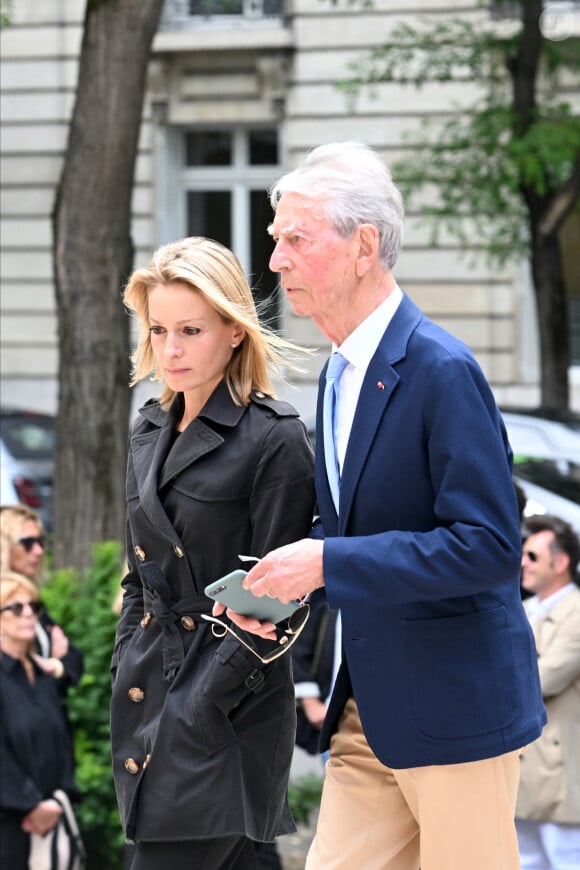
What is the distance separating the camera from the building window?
21125mm

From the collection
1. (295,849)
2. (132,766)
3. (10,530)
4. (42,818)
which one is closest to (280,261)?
(132,766)

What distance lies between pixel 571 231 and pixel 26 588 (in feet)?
52.4

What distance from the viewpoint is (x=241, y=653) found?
3146mm

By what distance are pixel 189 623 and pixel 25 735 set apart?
2.27 meters

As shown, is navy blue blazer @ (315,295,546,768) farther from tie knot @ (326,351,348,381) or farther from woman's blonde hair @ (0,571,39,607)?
woman's blonde hair @ (0,571,39,607)

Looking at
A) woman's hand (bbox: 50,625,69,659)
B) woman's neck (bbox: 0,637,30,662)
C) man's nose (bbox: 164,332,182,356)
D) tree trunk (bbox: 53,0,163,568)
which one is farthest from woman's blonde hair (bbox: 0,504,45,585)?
man's nose (bbox: 164,332,182,356)

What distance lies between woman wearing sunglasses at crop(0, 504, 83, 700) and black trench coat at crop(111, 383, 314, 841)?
234cm

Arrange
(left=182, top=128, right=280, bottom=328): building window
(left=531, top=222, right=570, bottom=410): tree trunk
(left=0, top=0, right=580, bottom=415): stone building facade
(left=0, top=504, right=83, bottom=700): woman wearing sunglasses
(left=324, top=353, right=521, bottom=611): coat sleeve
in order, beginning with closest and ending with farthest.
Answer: (left=324, top=353, right=521, bottom=611): coat sleeve
(left=0, top=504, right=83, bottom=700): woman wearing sunglasses
(left=531, top=222, right=570, bottom=410): tree trunk
(left=0, top=0, right=580, bottom=415): stone building facade
(left=182, top=128, right=280, bottom=328): building window

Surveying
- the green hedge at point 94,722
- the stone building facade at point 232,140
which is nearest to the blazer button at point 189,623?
the green hedge at point 94,722

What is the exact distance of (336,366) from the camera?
10.3 feet

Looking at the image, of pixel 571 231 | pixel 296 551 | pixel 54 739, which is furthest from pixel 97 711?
pixel 571 231

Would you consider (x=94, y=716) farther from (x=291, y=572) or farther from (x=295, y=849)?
(x=291, y=572)

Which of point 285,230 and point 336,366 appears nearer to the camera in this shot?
point 285,230

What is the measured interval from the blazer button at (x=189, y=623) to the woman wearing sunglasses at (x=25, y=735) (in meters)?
2.21
